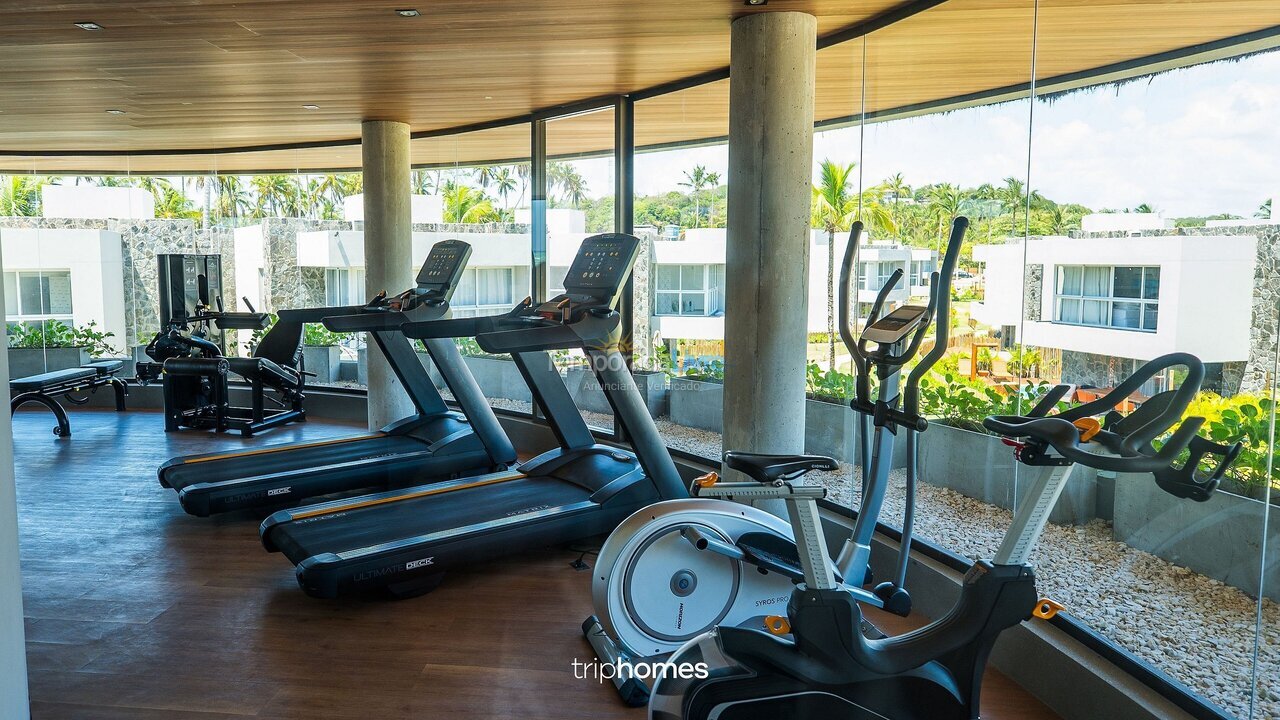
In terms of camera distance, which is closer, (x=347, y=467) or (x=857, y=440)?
(x=857, y=440)

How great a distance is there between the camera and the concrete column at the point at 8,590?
2.21m

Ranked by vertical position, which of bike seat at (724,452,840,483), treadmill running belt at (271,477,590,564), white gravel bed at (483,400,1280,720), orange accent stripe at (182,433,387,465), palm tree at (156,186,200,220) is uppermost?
palm tree at (156,186,200,220)

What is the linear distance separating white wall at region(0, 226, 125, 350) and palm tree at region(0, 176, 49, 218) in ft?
0.61

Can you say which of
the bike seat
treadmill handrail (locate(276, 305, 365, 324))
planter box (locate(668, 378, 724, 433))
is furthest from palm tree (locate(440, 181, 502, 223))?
the bike seat

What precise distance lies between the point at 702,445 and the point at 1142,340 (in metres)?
2.87

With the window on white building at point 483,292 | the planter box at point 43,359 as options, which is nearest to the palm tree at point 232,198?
the planter box at point 43,359

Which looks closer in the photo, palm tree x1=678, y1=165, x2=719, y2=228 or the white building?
the white building

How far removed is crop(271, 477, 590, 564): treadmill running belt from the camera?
372 centimetres

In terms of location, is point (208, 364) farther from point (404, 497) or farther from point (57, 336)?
point (404, 497)

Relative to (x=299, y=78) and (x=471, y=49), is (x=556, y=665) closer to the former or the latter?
(x=471, y=49)

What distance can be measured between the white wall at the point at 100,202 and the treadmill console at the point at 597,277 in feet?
20.1

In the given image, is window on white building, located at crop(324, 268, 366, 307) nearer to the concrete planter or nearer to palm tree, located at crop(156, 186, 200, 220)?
the concrete planter

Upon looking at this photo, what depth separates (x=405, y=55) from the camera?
175 inches

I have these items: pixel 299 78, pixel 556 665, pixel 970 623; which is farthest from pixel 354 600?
pixel 299 78
